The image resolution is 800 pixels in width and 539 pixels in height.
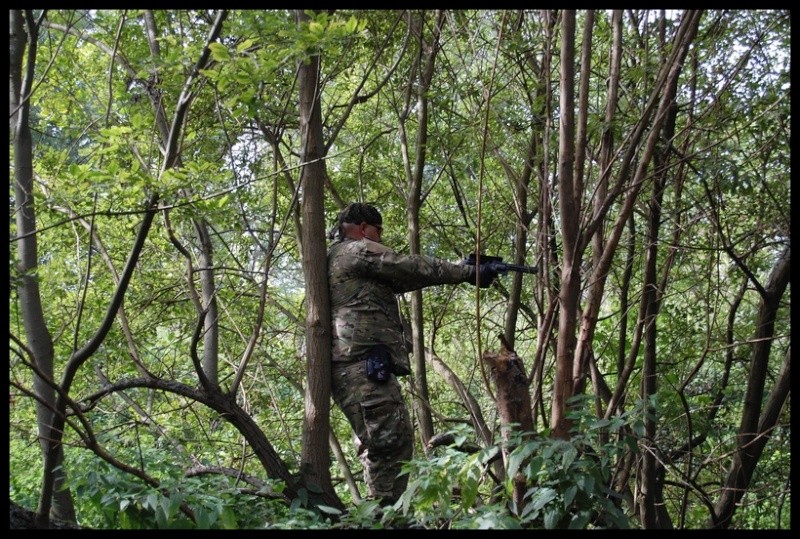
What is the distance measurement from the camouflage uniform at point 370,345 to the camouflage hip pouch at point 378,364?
0.03 m

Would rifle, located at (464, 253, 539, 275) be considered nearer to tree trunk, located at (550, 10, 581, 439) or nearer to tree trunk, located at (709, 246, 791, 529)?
tree trunk, located at (550, 10, 581, 439)

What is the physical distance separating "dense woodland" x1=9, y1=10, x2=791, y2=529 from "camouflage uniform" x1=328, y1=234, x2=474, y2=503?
213 mm

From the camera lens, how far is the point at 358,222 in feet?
16.0

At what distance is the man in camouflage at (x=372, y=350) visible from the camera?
4.51 metres

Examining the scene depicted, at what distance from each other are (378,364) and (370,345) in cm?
12

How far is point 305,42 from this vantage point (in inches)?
122

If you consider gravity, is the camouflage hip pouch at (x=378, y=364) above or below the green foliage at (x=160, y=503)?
above

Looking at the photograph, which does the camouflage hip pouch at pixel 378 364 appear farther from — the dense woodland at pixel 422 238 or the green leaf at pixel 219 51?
the green leaf at pixel 219 51

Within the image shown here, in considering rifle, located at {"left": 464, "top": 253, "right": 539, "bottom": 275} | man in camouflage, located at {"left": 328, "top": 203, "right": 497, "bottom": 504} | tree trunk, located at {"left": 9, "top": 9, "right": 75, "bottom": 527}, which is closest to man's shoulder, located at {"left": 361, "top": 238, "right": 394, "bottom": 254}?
man in camouflage, located at {"left": 328, "top": 203, "right": 497, "bottom": 504}

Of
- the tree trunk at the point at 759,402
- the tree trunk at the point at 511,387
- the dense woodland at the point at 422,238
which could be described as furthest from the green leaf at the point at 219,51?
the tree trunk at the point at 759,402

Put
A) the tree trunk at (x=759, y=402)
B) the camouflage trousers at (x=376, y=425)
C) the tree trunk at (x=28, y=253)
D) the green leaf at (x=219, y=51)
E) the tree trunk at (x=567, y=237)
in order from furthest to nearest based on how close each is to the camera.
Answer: the tree trunk at (x=759, y=402)
the camouflage trousers at (x=376, y=425)
the tree trunk at (x=28, y=253)
the tree trunk at (x=567, y=237)
the green leaf at (x=219, y=51)

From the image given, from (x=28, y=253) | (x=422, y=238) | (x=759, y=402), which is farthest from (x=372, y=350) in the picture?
(x=759, y=402)

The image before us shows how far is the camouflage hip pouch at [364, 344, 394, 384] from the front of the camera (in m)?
4.51

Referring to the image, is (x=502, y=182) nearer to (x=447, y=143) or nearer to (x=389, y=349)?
(x=447, y=143)
